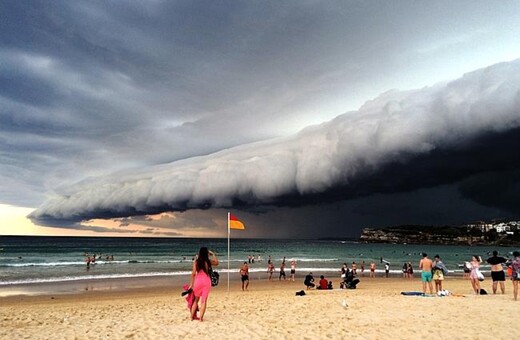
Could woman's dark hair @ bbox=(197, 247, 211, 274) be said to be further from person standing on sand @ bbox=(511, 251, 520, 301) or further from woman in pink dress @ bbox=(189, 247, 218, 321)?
person standing on sand @ bbox=(511, 251, 520, 301)

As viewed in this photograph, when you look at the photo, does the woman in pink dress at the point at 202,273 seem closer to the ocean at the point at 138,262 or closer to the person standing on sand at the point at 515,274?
the person standing on sand at the point at 515,274

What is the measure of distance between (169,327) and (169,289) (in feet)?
53.9

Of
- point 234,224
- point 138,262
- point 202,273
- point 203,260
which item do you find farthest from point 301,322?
point 138,262

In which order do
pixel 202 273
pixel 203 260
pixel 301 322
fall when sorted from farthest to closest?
1. pixel 301 322
2. pixel 202 273
3. pixel 203 260

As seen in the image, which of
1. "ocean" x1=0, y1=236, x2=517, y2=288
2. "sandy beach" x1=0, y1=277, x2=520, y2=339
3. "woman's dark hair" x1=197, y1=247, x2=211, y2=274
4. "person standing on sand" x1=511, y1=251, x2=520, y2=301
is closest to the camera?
"sandy beach" x1=0, y1=277, x2=520, y2=339

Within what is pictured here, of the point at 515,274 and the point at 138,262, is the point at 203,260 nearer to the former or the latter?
the point at 515,274

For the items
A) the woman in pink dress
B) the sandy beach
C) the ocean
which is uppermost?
the woman in pink dress

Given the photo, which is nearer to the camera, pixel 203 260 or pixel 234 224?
pixel 203 260

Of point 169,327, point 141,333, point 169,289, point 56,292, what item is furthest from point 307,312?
point 56,292

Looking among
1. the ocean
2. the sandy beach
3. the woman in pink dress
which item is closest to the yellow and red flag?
the sandy beach

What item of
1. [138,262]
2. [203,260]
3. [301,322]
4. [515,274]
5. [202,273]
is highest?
[203,260]

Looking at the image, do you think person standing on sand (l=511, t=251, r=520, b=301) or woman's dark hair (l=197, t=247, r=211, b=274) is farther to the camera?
person standing on sand (l=511, t=251, r=520, b=301)

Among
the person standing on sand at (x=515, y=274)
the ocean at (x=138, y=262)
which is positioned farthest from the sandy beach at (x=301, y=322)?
the ocean at (x=138, y=262)

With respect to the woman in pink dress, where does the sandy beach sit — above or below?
below
